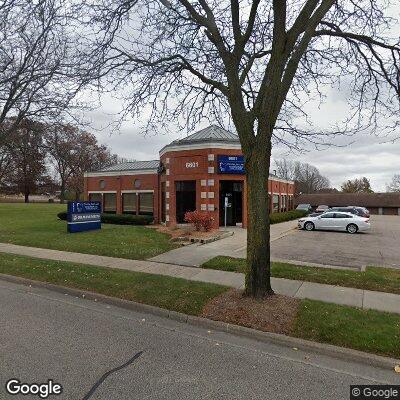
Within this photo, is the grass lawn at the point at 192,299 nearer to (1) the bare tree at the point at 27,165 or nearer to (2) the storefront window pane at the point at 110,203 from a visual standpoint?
(2) the storefront window pane at the point at 110,203

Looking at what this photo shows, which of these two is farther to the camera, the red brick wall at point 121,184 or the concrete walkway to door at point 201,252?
the red brick wall at point 121,184

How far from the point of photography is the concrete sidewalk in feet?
21.3

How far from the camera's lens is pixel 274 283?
303 inches

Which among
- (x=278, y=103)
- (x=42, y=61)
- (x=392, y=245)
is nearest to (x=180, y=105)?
(x=278, y=103)

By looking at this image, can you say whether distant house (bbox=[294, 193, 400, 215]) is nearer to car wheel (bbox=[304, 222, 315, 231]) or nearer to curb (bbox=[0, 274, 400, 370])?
car wheel (bbox=[304, 222, 315, 231])

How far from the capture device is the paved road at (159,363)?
3568mm

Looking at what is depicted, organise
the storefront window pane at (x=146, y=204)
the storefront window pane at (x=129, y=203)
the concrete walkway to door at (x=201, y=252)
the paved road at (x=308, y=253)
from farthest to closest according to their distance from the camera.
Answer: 1. the storefront window pane at (x=129, y=203)
2. the storefront window pane at (x=146, y=204)
3. the paved road at (x=308, y=253)
4. the concrete walkway to door at (x=201, y=252)

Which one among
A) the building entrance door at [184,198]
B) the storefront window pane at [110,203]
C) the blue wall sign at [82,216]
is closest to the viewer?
the blue wall sign at [82,216]

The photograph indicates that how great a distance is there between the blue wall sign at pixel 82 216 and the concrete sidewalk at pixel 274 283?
574 cm

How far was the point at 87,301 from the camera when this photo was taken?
266 inches

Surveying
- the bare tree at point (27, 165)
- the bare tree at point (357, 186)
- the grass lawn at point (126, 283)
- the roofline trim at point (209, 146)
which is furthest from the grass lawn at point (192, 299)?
the bare tree at point (357, 186)

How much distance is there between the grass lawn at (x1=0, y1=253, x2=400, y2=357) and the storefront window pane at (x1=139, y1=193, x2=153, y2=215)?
51.6 feet

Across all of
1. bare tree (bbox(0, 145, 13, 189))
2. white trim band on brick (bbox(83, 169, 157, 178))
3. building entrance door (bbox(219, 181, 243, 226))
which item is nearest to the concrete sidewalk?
building entrance door (bbox(219, 181, 243, 226))

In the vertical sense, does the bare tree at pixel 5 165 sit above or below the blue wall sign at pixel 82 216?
above
